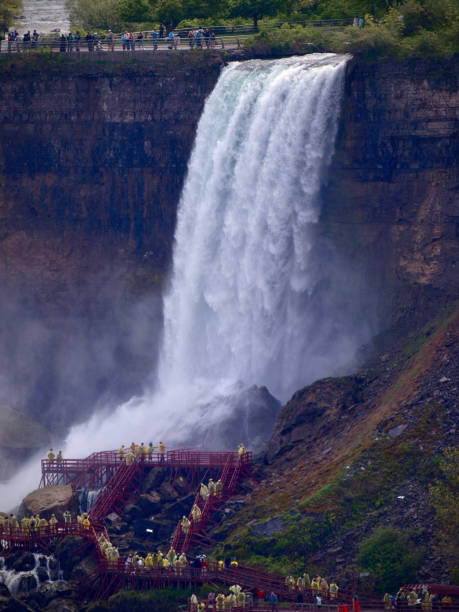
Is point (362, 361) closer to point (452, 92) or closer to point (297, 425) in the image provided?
point (297, 425)

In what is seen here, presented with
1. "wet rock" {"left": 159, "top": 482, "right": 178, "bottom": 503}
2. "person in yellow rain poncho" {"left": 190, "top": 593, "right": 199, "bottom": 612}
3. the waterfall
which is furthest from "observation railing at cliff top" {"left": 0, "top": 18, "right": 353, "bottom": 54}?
"person in yellow rain poncho" {"left": 190, "top": 593, "right": 199, "bottom": 612}

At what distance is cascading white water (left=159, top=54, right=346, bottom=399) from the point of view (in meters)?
84.5

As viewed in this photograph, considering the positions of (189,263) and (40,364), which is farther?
(40,364)

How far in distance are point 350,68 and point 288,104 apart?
4.19 metres

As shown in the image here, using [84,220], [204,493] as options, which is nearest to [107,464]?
[204,493]

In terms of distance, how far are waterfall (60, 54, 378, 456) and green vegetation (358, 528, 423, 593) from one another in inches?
708

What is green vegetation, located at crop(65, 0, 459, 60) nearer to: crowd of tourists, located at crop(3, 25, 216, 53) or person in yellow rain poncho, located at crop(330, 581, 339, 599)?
crowd of tourists, located at crop(3, 25, 216, 53)

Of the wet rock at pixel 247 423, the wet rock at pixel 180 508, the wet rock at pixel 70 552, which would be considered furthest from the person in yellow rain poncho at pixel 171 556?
the wet rock at pixel 247 423

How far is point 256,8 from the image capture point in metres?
100

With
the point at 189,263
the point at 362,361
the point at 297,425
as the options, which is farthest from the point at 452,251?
the point at 189,263

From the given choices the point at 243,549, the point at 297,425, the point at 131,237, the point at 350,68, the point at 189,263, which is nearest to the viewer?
the point at 243,549

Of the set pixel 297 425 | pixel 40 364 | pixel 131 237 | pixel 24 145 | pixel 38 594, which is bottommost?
pixel 38 594

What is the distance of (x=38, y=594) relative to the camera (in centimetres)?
6756

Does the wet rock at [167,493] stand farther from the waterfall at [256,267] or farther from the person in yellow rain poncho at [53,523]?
the waterfall at [256,267]
